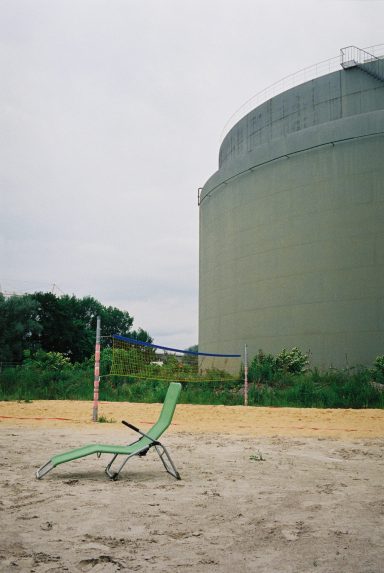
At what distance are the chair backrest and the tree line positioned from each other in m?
31.3

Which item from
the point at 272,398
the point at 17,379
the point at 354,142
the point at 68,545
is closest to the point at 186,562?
the point at 68,545

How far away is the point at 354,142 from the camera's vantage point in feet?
66.8

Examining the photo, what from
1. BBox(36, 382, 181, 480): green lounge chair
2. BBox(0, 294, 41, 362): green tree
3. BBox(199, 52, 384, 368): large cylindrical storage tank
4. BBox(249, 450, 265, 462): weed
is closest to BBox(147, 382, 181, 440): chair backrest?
BBox(36, 382, 181, 480): green lounge chair

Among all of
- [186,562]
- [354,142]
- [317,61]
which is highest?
[317,61]

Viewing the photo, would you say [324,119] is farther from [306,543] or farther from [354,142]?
[306,543]

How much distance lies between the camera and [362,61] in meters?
22.7

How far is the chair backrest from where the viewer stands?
5.19 meters

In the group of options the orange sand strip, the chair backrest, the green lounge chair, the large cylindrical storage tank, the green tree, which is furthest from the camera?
the green tree

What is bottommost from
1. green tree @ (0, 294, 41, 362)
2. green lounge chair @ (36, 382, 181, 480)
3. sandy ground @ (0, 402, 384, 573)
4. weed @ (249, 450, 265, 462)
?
sandy ground @ (0, 402, 384, 573)

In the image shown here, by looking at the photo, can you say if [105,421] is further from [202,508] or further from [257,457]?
[202,508]

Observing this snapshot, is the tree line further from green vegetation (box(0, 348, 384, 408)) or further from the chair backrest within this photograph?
the chair backrest

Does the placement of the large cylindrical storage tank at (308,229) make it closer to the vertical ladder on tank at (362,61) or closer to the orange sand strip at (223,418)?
the vertical ladder on tank at (362,61)

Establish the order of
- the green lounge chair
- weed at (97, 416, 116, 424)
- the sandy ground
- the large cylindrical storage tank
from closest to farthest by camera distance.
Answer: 1. the sandy ground
2. the green lounge chair
3. weed at (97, 416, 116, 424)
4. the large cylindrical storage tank

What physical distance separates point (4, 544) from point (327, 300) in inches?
711
